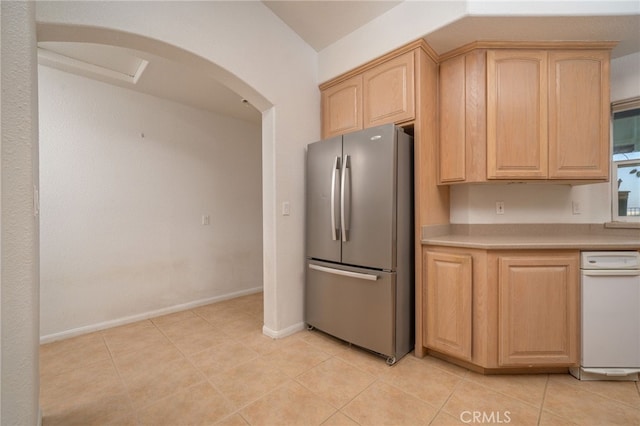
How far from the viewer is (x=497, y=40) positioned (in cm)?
201

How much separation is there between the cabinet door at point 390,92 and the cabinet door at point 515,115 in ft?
1.90

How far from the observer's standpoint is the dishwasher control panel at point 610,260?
1.73 m

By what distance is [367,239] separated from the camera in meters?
2.09

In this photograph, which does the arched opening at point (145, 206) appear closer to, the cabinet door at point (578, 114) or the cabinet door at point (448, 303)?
the cabinet door at point (448, 303)

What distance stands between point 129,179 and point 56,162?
Answer: 22.2 inches

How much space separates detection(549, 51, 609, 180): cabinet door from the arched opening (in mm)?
2297

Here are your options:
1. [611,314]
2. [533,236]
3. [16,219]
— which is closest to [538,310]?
[611,314]

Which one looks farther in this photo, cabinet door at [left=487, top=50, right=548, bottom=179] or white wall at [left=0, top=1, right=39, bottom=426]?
cabinet door at [left=487, top=50, right=548, bottom=179]

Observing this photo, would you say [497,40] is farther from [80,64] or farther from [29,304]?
[80,64]

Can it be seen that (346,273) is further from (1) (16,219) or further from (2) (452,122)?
(1) (16,219)

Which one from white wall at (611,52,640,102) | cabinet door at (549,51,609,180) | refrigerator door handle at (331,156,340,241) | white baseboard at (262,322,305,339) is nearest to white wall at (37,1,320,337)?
white baseboard at (262,322,305,339)

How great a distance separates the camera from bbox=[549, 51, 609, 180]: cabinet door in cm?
200

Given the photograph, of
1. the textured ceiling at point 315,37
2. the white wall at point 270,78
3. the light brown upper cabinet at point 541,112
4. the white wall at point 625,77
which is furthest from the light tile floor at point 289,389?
the textured ceiling at point 315,37

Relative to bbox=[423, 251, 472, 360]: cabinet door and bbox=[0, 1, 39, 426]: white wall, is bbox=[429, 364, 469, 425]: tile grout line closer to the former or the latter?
bbox=[423, 251, 472, 360]: cabinet door
